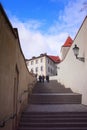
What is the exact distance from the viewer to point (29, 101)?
15578 mm

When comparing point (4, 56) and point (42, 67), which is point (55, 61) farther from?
point (4, 56)

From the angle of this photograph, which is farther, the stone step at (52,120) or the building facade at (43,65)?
the building facade at (43,65)

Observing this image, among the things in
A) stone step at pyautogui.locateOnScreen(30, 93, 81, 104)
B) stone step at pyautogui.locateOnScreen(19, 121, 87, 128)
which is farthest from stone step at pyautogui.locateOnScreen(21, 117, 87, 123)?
stone step at pyautogui.locateOnScreen(30, 93, 81, 104)

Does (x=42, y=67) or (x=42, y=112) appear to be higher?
(x=42, y=67)

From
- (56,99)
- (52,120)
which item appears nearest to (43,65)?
(56,99)

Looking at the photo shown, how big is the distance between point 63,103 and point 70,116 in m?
4.61

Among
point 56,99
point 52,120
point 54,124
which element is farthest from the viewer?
point 56,99

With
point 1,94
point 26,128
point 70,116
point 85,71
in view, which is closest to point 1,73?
point 1,94

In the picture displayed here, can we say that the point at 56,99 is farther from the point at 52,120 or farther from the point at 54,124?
the point at 54,124

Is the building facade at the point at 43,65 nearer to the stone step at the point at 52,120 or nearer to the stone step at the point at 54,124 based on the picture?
the stone step at the point at 52,120

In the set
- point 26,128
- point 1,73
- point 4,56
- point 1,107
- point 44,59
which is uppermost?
point 44,59

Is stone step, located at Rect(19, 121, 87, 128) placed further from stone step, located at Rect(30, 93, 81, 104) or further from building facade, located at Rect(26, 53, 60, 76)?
building facade, located at Rect(26, 53, 60, 76)

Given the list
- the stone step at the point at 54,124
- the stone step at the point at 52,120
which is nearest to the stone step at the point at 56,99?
the stone step at the point at 52,120

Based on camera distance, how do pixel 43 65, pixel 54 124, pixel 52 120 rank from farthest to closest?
pixel 43 65, pixel 52 120, pixel 54 124
